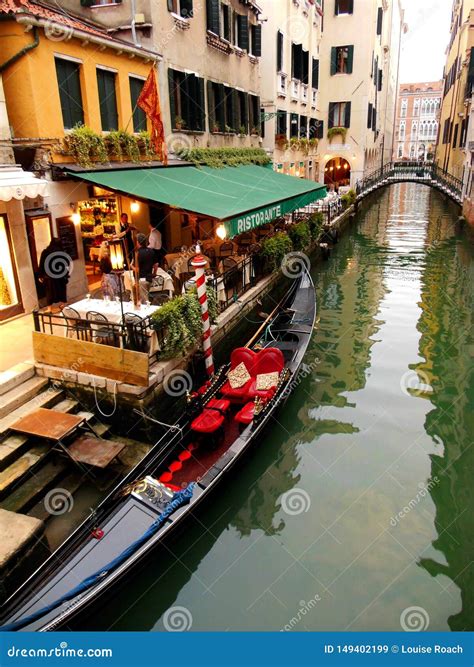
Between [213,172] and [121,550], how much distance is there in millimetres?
11078

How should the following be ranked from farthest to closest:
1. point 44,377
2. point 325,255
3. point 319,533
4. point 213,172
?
point 325,255 → point 213,172 → point 44,377 → point 319,533

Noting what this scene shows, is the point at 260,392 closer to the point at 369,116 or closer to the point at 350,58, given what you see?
the point at 350,58

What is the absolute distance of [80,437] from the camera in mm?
6316

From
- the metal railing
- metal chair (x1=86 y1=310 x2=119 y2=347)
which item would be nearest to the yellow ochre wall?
metal chair (x1=86 y1=310 x2=119 y2=347)

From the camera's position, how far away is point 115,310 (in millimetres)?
7316

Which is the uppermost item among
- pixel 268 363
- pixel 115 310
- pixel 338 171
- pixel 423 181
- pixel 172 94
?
pixel 172 94

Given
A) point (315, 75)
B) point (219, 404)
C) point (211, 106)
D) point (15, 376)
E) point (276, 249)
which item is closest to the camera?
point (15, 376)

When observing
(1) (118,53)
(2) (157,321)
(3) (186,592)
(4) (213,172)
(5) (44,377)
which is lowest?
(3) (186,592)

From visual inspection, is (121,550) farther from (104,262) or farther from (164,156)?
(164,156)

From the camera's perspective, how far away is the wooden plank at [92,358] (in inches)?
260

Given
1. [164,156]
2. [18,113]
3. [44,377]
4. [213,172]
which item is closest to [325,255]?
[213,172]

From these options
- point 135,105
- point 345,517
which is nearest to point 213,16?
point 135,105

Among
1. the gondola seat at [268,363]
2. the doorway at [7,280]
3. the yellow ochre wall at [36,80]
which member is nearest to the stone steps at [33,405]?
the doorway at [7,280]

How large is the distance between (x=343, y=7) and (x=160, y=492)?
107 feet
